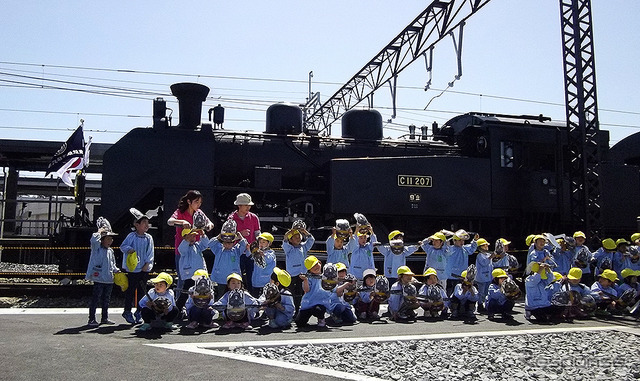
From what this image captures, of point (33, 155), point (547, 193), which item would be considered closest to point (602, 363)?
point (547, 193)

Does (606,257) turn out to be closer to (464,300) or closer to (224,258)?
(464,300)

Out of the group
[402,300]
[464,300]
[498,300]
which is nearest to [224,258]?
[402,300]

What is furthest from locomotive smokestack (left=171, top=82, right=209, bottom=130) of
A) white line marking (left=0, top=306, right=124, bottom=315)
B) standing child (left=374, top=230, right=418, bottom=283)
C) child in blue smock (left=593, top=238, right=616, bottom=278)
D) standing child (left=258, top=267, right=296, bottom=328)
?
child in blue smock (left=593, top=238, right=616, bottom=278)

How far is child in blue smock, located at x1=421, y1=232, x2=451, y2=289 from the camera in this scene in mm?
9109

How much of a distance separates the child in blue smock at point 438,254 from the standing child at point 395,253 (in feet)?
0.94

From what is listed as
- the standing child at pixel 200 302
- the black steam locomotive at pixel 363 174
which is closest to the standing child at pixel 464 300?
the black steam locomotive at pixel 363 174

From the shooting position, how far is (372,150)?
40.9 feet

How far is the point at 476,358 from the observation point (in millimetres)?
5418

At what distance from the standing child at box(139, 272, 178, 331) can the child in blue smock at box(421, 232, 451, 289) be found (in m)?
4.37

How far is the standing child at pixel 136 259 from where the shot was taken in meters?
7.17

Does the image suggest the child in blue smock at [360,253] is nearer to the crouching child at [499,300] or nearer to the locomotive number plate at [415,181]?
the crouching child at [499,300]

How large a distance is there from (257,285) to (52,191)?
2354 centimetres

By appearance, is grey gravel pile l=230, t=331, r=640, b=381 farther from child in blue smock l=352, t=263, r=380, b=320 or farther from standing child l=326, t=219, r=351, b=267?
standing child l=326, t=219, r=351, b=267

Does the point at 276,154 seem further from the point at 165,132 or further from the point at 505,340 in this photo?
the point at 505,340
